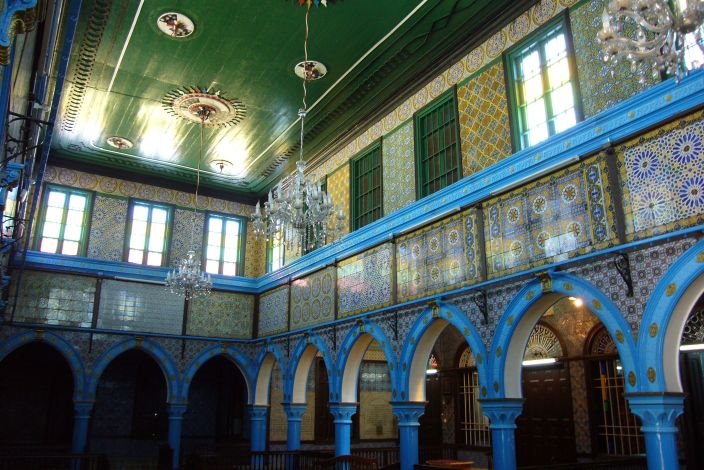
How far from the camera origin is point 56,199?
1494cm

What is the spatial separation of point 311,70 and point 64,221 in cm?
794

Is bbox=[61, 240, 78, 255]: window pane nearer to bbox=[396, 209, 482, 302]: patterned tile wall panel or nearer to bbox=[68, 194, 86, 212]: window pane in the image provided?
bbox=[68, 194, 86, 212]: window pane

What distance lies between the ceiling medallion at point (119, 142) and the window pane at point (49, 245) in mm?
2804

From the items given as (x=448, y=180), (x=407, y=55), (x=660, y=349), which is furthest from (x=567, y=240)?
(x=407, y=55)

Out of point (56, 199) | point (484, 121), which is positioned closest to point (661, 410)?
point (484, 121)

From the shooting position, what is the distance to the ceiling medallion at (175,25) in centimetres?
955

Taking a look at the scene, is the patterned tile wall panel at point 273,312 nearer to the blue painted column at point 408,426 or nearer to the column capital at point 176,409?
the column capital at point 176,409

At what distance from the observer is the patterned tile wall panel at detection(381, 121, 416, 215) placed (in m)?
11.1

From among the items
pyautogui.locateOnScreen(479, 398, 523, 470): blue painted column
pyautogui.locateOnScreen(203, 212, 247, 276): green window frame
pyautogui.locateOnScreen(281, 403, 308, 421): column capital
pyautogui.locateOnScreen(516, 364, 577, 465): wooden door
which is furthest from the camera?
pyautogui.locateOnScreen(203, 212, 247, 276): green window frame

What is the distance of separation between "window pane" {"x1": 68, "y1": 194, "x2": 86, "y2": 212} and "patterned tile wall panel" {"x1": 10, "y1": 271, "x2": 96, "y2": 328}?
1777 millimetres

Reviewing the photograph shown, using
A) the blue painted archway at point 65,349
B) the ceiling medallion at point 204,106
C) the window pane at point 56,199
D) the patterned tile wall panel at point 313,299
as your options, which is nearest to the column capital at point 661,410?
the patterned tile wall panel at point 313,299

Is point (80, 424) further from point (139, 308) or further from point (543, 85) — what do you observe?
point (543, 85)

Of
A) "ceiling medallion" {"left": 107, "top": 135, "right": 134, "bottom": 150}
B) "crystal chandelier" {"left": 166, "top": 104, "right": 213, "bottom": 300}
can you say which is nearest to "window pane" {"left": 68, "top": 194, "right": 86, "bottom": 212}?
"ceiling medallion" {"left": 107, "top": 135, "right": 134, "bottom": 150}

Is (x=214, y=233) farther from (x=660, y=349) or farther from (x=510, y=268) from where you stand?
(x=660, y=349)
